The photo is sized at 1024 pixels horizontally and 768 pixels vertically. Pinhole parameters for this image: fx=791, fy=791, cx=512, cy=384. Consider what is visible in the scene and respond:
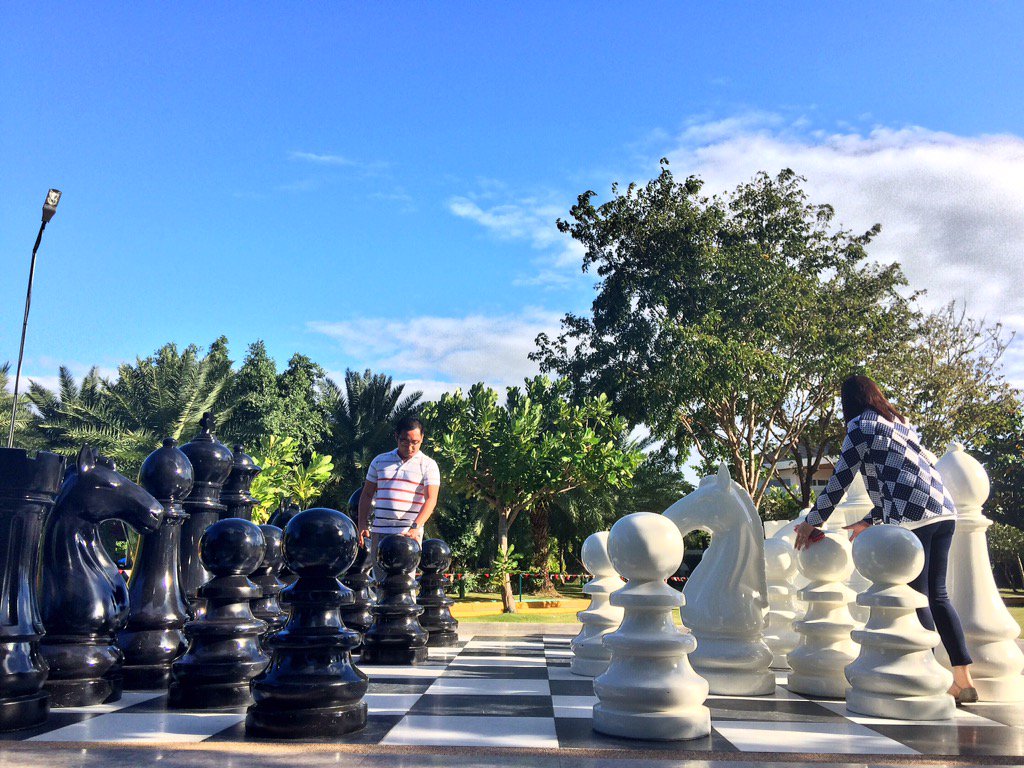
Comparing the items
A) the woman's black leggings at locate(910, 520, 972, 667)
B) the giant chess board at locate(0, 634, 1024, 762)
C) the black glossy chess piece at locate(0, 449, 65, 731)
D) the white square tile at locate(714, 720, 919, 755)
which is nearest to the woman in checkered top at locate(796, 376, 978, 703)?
the woman's black leggings at locate(910, 520, 972, 667)

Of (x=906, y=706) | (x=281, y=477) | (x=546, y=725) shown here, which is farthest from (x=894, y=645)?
(x=281, y=477)

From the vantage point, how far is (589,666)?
3928mm

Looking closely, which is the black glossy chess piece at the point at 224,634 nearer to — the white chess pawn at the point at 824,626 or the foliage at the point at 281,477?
the white chess pawn at the point at 824,626

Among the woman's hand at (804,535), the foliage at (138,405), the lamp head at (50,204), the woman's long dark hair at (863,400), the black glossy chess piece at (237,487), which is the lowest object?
the woman's hand at (804,535)

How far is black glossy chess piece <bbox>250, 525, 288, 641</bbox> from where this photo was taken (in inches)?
147

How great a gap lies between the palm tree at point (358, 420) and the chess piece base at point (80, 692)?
16455 millimetres

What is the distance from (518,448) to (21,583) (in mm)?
12019

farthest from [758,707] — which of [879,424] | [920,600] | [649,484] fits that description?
[649,484]

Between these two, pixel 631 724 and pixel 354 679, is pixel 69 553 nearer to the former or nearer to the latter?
pixel 354 679

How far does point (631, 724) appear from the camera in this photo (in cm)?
241

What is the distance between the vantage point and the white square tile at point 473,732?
2299 mm

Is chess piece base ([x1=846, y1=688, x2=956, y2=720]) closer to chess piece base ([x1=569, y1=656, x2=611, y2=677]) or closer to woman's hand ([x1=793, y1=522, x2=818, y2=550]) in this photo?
woman's hand ([x1=793, y1=522, x2=818, y2=550])

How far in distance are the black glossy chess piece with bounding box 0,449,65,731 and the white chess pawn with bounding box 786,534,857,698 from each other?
115 inches

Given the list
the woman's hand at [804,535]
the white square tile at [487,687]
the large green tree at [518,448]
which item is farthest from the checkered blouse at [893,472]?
the large green tree at [518,448]
